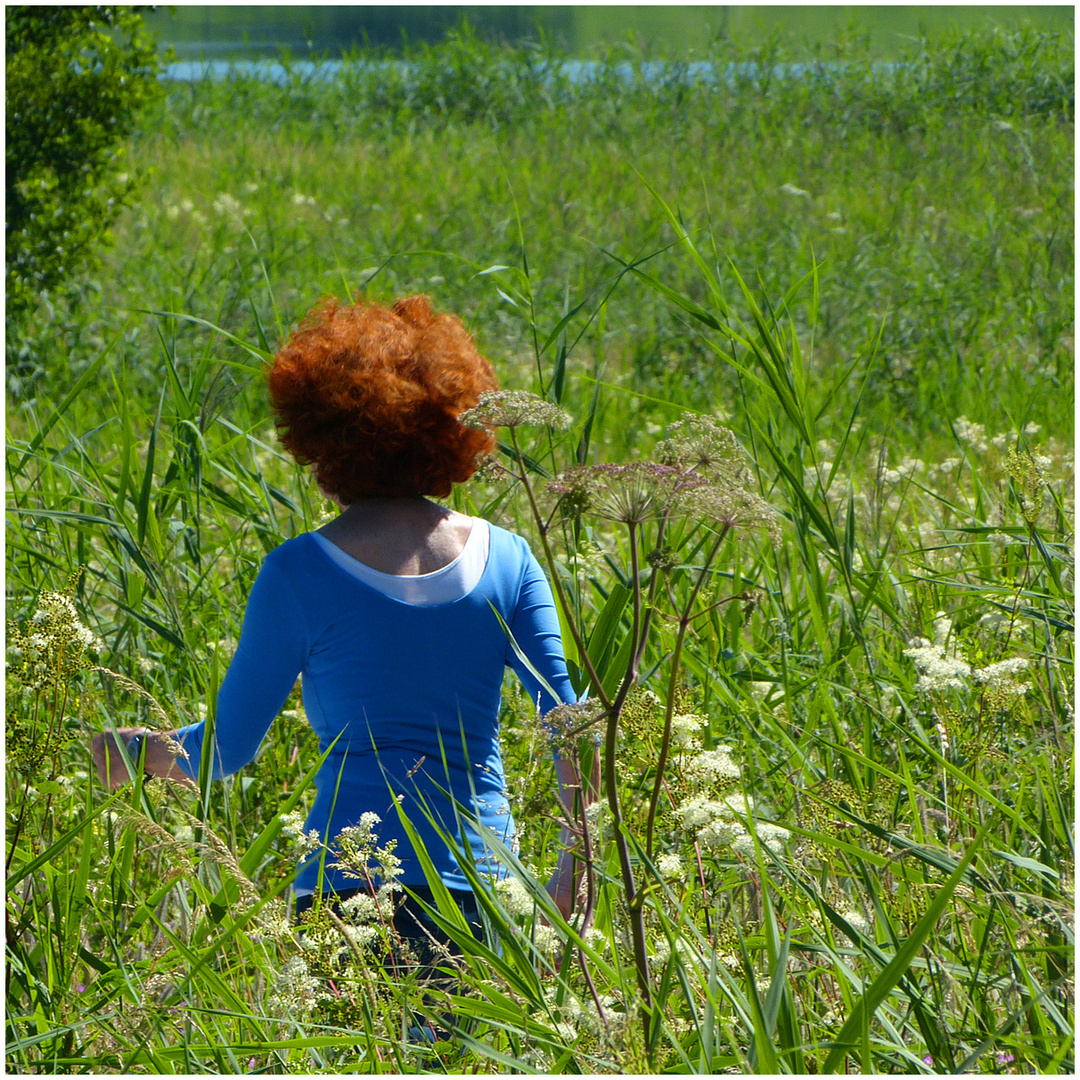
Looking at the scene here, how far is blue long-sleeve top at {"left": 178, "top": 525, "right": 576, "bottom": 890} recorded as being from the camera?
70.4 inches

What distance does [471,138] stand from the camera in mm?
12844

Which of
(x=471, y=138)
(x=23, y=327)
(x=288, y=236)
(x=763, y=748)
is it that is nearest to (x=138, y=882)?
(x=763, y=748)

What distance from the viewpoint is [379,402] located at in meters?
1.83

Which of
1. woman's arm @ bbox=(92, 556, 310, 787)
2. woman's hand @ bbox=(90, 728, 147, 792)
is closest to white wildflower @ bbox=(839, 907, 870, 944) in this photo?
woman's arm @ bbox=(92, 556, 310, 787)

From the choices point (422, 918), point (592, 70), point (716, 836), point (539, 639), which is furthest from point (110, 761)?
point (592, 70)

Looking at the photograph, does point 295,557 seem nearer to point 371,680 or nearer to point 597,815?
point 371,680

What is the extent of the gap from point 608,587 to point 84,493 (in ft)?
4.89

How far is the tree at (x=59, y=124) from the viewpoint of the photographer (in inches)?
240

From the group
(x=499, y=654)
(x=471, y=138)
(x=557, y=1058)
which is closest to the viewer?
(x=557, y=1058)

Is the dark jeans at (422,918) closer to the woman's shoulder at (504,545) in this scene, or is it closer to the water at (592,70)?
the woman's shoulder at (504,545)

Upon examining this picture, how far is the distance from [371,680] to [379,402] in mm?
454

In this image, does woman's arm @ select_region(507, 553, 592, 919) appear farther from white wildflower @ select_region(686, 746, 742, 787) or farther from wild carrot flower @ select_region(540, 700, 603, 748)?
wild carrot flower @ select_region(540, 700, 603, 748)

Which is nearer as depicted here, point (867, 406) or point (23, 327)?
point (867, 406)

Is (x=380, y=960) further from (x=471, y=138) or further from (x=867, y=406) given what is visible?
(x=471, y=138)
